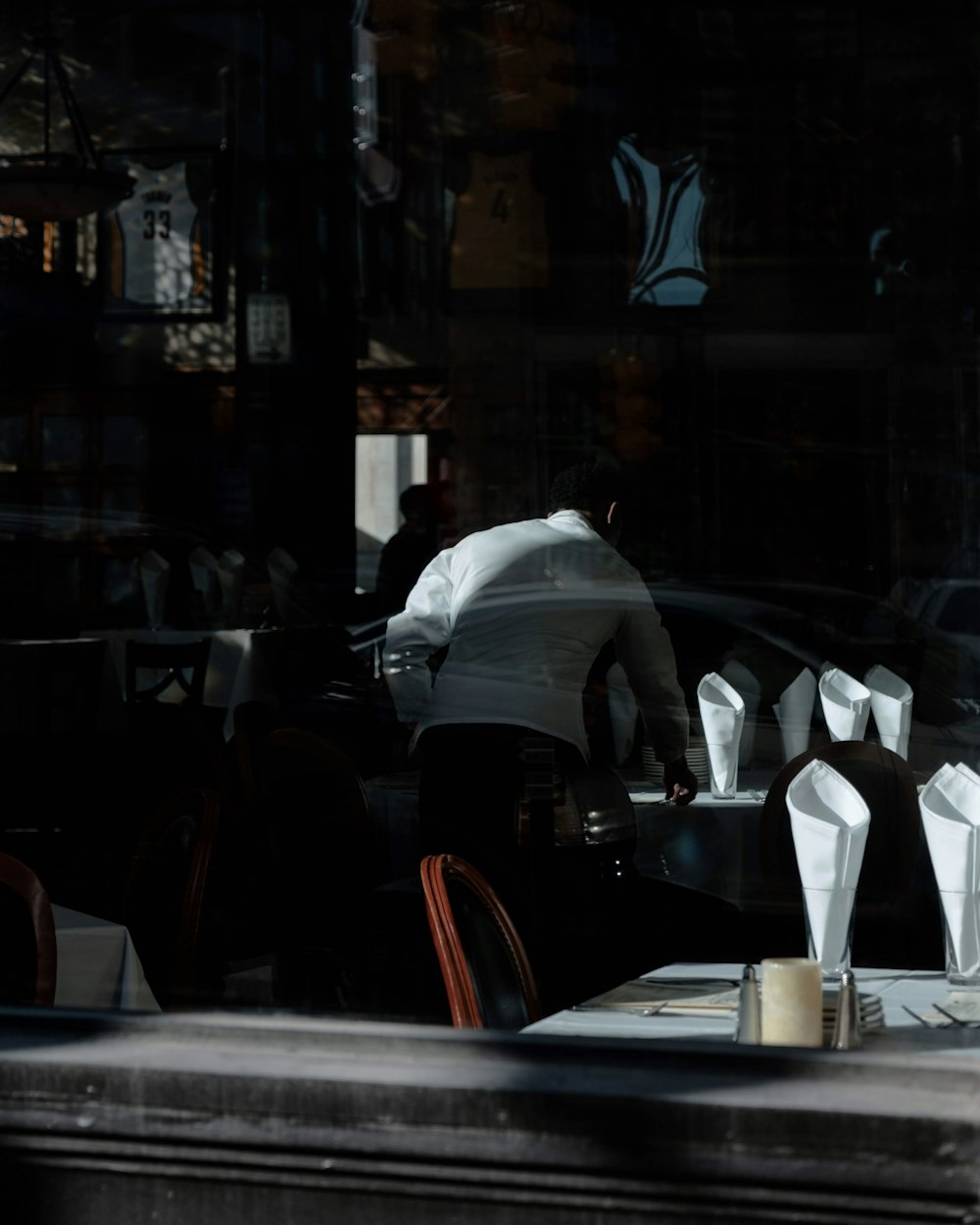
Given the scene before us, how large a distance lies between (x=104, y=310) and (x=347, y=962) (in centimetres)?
951

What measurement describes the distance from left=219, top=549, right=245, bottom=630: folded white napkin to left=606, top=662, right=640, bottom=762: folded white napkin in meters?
3.95

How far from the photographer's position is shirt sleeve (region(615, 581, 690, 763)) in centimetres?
383

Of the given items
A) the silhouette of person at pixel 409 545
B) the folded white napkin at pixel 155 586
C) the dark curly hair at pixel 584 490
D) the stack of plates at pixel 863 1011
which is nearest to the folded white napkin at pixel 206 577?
the folded white napkin at pixel 155 586

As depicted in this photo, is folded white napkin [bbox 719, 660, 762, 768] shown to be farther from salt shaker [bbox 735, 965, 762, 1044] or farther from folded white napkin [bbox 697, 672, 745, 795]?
salt shaker [bbox 735, 965, 762, 1044]

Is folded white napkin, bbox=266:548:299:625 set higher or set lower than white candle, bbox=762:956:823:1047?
lower

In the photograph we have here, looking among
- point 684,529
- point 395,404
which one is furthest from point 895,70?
point 395,404

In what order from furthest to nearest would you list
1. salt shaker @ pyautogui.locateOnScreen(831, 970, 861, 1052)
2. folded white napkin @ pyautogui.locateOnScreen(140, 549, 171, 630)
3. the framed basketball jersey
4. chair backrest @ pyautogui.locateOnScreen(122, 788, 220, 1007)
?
1. the framed basketball jersey
2. folded white napkin @ pyautogui.locateOnScreen(140, 549, 171, 630)
3. chair backrest @ pyautogui.locateOnScreen(122, 788, 220, 1007)
4. salt shaker @ pyautogui.locateOnScreen(831, 970, 861, 1052)

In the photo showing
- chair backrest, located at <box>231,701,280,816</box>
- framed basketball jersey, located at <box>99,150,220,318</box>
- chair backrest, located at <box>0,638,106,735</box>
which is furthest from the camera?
framed basketball jersey, located at <box>99,150,220,318</box>

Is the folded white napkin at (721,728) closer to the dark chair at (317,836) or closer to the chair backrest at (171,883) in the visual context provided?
the dark chair at (317,836)

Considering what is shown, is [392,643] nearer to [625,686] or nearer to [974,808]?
[625,686]

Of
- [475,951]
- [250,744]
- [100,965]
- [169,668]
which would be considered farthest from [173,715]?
[475,951]

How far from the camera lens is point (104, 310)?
11.5 m

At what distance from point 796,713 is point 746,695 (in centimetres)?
28

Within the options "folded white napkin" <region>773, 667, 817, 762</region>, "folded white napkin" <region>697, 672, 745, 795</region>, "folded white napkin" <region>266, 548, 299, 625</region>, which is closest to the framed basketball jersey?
"folded white napkin" <region>266, 548, 299, 625</region>
